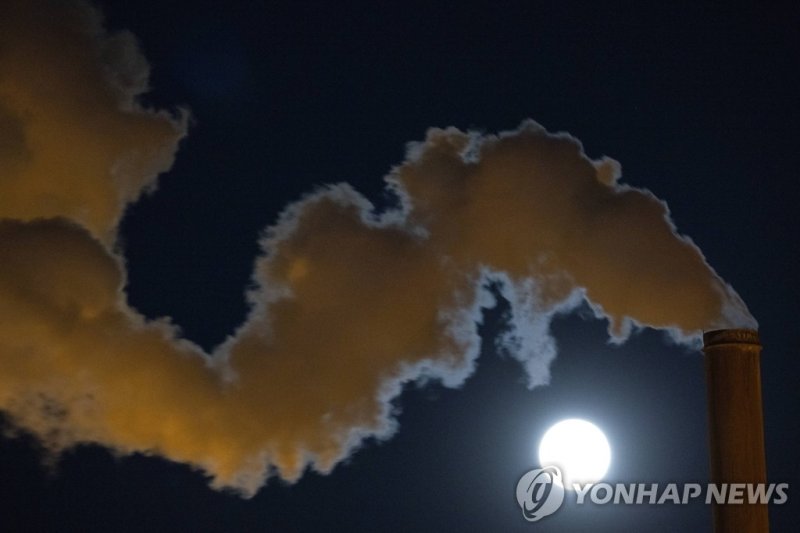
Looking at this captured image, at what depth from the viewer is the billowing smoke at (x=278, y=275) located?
9.44 metres

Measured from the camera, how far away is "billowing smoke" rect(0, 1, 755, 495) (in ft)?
31.0

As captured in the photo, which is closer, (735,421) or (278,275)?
(735,421)

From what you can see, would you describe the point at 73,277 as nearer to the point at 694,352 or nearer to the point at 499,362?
the point at 499,362

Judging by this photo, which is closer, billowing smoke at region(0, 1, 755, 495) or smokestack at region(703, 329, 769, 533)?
smokestack at region(703, 329, 769, 533)

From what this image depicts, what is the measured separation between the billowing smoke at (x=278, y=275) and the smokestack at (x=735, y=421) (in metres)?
1.63

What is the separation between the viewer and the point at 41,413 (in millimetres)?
9641

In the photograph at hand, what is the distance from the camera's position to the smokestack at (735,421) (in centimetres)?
691

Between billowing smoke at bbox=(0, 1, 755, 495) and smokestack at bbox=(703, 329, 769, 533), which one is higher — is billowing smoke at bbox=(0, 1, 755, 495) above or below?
above

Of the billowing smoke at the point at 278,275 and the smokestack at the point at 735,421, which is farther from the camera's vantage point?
the billowing smoke at the point at 278,275

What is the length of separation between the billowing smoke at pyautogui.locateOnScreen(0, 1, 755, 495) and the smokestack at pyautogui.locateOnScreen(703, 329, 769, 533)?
1.63m

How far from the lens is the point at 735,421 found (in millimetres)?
7047

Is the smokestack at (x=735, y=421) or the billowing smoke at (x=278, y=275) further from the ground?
the billowing smoke at (x=278, y=275)

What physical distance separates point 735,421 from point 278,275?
207 inches

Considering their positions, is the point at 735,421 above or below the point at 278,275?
below
